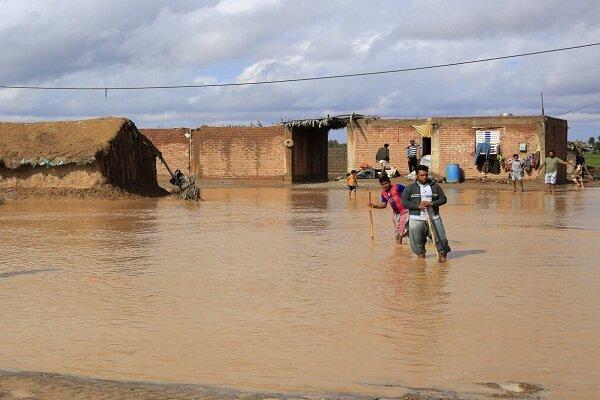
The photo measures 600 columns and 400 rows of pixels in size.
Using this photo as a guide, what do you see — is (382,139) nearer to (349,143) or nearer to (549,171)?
(349,143)

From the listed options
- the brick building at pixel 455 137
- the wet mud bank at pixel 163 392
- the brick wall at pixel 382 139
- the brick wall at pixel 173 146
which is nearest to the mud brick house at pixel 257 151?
the brick wall at pixel 173 146

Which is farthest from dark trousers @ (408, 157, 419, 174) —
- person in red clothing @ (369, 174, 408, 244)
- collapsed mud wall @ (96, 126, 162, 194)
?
person in red clothing @ (369, 174, 408, 244)

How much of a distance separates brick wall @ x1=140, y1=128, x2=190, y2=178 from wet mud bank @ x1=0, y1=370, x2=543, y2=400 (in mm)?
34525

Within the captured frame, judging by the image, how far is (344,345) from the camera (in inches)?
279

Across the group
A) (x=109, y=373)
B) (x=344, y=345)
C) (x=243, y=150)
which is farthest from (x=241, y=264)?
(x=243, y=150)

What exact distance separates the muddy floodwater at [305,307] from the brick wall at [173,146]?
22.8 m

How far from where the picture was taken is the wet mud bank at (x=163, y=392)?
544 centimetres

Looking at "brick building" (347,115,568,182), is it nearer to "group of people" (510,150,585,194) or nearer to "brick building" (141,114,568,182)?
"brick building" (141,114,568,182)

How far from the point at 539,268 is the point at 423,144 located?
2474cm

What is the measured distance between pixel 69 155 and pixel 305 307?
60.2 ft

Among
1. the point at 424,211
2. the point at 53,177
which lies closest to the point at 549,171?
the point at 53,177

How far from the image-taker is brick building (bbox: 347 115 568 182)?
33875mm

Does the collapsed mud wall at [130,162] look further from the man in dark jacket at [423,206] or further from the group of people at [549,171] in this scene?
the man in dark jacket at [423,206]

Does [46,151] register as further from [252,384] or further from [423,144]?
[252,384]
